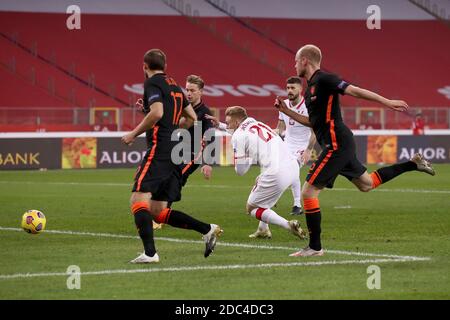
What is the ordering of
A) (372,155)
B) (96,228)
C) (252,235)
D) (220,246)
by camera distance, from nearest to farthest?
(220,246) → (252,235) → (96,228) → (372,155)

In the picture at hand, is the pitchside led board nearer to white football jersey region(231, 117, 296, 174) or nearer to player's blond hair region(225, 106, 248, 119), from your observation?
player's blond hair region(225, 106, 248, 119)

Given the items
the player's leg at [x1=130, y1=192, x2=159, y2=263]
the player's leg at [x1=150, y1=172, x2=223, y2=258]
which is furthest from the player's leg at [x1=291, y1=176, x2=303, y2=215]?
the player's leg at [x1=130, y1=192, x2=159, y2=263]

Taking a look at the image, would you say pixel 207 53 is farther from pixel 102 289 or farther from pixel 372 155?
Result: pixel 102 289

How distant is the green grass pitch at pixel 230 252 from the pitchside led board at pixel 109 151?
30.3 feet

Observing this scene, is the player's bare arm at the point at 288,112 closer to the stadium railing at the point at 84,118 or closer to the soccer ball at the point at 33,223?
the soccer ball at the point at 33,223

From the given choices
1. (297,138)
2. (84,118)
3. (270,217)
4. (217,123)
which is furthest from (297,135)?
(84,118)

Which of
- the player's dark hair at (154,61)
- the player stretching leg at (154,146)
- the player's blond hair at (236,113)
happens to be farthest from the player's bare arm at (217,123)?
the player's dark hair at (154,61)

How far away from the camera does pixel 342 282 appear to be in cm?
923

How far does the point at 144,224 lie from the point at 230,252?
1.37 m

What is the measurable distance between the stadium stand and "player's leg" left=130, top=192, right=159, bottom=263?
27.4 metres

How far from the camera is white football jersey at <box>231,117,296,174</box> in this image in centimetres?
1262
